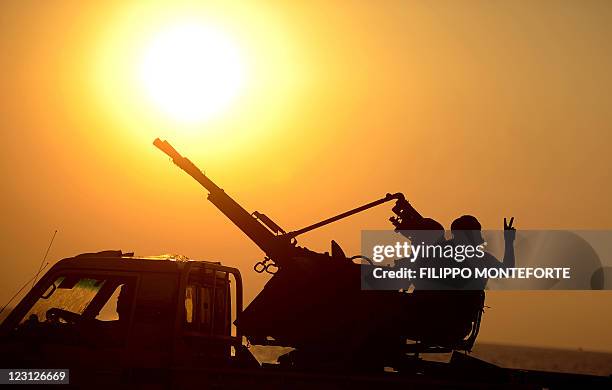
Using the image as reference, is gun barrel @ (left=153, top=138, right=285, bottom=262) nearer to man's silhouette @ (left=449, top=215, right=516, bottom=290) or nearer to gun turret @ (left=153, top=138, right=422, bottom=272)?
gun turret @ (left=153, top=138, right=422, bottom=272)

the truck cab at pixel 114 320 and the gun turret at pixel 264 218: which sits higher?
the gun turret at pixel 264 218

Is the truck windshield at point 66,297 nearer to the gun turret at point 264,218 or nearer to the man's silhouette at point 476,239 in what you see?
the gun turret at point 264,218

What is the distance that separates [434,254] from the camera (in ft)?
28.9

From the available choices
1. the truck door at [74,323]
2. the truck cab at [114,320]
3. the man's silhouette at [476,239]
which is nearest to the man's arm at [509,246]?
the man's silhouette at [476,239]

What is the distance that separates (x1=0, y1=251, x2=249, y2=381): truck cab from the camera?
6957 millimetres

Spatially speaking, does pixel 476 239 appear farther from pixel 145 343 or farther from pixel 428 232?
pixel 145 343

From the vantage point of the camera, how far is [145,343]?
6.96 metres

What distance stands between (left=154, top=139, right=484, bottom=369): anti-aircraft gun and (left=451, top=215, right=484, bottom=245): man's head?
778 millimetres

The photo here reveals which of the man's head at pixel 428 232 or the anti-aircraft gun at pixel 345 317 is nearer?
the anti-aircraft gun at pixel 345 317

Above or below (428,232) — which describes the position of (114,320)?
below

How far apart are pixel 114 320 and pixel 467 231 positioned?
4.17 m

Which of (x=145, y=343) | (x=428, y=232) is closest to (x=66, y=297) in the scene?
(x=145, y=343)

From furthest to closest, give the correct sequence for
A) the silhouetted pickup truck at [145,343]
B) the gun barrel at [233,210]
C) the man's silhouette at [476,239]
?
the gun barrel at [233,210]
the man's silhouette at [476,239]
the silhouetted pickup truck at [145,343]

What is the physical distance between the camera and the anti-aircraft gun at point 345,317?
25.4ft
